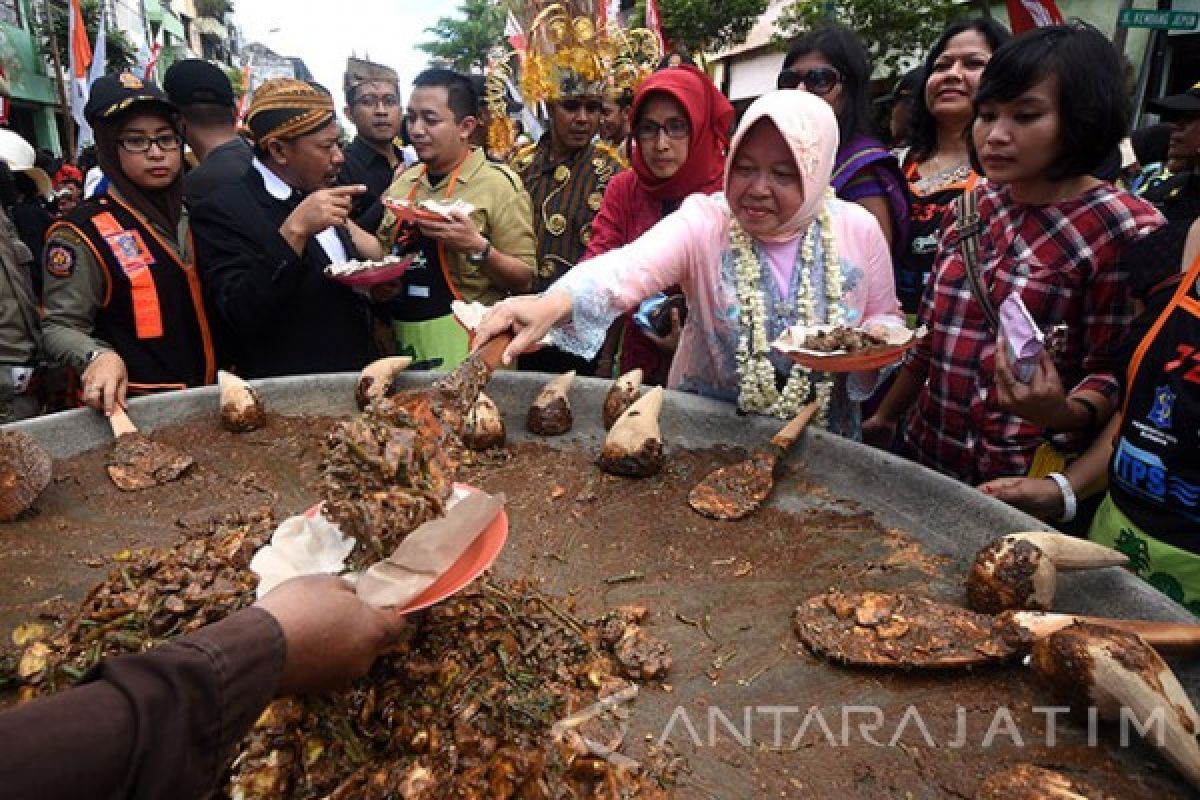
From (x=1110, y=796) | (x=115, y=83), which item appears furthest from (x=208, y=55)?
(x=1110, y=796)

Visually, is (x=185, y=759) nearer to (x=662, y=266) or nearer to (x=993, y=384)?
(x=662, y=266)

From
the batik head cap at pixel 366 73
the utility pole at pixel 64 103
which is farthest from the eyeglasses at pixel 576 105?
the utility pole at pixel 64 103

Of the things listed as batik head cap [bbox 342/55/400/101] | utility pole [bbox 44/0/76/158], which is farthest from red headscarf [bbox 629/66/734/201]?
utility pole [bbox 44/0/76/158]

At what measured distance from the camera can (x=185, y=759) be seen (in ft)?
2.89

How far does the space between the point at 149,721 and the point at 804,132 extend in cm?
221

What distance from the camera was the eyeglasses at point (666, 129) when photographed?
3047mm

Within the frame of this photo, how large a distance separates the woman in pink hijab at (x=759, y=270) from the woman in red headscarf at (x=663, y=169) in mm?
508

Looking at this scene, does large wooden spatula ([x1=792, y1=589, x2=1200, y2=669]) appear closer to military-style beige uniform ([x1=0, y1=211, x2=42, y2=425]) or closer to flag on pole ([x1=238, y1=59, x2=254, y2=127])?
military-style beige uniform ([x1=0, y1=211, x2=42, y2=425])

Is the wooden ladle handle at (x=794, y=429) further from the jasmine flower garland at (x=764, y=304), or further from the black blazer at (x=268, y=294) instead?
the black blazer at (x=268, y=294)

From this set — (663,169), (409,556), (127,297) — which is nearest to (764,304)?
(663,169)

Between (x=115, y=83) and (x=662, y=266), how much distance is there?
2.59 meters

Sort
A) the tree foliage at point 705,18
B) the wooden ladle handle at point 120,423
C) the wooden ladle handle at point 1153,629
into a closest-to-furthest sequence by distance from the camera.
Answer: the wooden ladle handle at point 1153,629
the wooden ladle handle at point 120,423
the tree foliage at point 705,18

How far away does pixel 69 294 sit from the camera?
9.34ft

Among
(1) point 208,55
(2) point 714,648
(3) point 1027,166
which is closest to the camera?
(2) point 714,648
